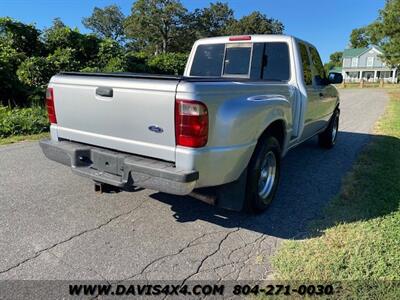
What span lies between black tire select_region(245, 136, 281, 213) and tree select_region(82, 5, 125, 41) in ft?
242

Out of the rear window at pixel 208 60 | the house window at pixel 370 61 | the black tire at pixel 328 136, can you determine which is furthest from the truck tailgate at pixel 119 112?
the house window at pixel 370 61

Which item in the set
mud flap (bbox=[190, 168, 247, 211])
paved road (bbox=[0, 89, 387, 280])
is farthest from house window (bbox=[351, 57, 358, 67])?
mud flap (bbox=[190, 168, 247, 211])

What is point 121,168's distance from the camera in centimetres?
323

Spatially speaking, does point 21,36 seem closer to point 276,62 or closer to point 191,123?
point 276,62

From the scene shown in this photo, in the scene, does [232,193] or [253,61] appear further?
[253,61]

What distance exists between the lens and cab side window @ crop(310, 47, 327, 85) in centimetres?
564

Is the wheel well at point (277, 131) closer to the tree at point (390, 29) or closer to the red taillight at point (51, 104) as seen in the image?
the red taillight at point (51, 104)

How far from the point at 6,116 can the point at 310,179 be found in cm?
753

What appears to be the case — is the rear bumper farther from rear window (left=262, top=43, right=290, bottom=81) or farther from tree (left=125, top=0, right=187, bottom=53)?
tree (left=125, top=0, right=187, bottom=53)

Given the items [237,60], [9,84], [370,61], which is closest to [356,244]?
[237,60]

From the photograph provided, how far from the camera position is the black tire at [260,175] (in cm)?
363

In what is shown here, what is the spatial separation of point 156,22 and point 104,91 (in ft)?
170

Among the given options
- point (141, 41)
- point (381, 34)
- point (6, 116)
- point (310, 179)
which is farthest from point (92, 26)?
point (310, 179)

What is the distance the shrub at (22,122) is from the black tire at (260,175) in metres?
6.47
